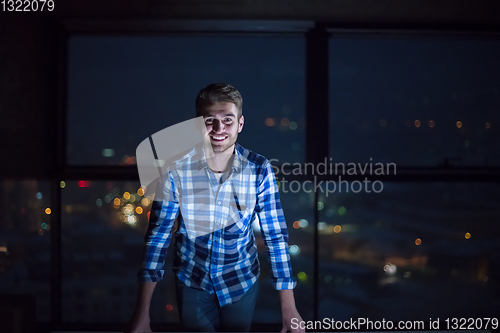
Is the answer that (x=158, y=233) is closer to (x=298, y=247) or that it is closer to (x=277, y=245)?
(x=277, y=245)

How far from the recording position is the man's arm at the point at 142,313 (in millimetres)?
1146

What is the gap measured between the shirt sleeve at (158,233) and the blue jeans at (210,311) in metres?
0.15

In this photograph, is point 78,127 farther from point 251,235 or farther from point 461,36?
point 461,36

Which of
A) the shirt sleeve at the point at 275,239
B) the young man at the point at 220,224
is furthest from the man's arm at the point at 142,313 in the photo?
the shirt sleeve at the point at 275,239

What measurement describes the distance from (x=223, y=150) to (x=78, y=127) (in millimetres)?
1135

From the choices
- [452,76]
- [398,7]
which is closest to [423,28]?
[398,7]

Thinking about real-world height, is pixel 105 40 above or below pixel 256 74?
above

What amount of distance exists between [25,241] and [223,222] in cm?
143

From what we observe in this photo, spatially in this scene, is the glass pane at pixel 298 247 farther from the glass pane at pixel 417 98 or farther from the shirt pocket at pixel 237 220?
the shirt pocket at pixel 237 220

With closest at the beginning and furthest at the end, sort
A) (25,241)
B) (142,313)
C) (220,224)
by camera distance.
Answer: (142,313) → (220,224) → (25,241)

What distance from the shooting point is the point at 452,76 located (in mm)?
1903

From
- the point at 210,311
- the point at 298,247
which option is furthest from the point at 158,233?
the point at 298,247

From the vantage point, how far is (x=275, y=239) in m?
1.26

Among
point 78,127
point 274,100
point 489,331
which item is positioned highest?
point 274,100
